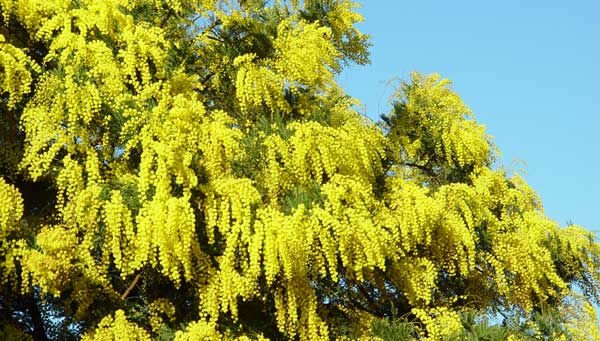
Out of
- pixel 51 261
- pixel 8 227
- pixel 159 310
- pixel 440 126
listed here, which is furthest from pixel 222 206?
pixel 440 126

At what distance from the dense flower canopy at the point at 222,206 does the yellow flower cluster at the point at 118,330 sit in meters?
0.02

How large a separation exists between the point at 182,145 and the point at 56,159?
150cm

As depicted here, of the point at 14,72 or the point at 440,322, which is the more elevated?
the point at 14,72

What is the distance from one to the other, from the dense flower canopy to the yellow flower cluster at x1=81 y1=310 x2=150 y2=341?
0.02 meters

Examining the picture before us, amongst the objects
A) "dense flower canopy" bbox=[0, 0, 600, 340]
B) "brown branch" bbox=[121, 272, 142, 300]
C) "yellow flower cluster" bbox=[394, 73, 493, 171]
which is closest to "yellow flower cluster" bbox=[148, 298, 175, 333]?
"dense flower canopy" bbox=[0, 0, 600, 340]

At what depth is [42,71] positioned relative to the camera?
910cm

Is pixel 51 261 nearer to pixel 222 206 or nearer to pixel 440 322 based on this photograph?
pixel 222 206

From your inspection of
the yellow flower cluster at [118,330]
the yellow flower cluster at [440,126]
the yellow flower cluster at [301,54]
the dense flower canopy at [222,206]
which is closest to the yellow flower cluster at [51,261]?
the dense flower canopy at [222,206]

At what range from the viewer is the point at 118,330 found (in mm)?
8297

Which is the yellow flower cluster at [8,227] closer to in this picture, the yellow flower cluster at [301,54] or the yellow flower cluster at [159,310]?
the yellow flower cluster at [159,310]

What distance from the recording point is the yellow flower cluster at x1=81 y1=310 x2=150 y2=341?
327 inches

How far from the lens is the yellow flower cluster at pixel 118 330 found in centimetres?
830

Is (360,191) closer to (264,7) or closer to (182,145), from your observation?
(182,145)

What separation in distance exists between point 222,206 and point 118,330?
1.65 meters
